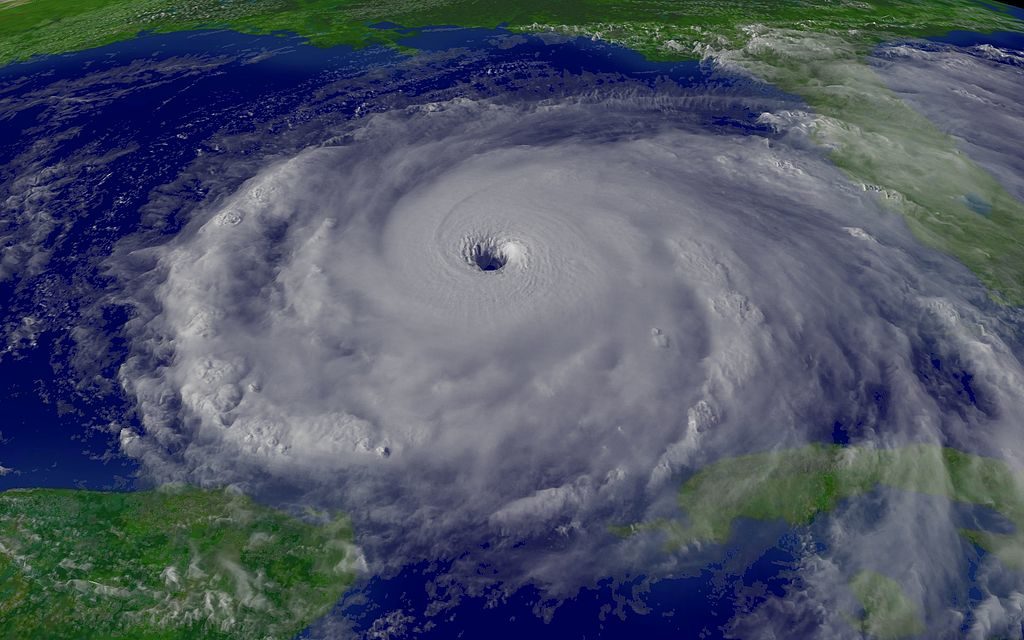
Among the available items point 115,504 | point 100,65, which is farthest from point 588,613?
point 100,65

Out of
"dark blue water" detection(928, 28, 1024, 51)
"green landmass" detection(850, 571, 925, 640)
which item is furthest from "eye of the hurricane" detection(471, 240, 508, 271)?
"dark blue water" detection(928, 28, 1024, 51)

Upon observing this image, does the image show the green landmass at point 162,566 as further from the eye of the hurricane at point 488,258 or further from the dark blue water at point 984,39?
the dark blue water at point 984,39

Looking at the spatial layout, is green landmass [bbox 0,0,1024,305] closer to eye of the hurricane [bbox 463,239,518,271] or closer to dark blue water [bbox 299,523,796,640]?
eye of the hurricane [bbox 463,239,518,271]

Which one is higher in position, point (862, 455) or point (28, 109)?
point (28, 109)

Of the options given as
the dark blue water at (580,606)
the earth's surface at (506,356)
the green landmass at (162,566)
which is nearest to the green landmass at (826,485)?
the earth's surface at (506,356)

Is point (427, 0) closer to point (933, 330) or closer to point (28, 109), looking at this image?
point (28, 109)

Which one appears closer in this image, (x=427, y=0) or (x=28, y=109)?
(x=28, y=109)
